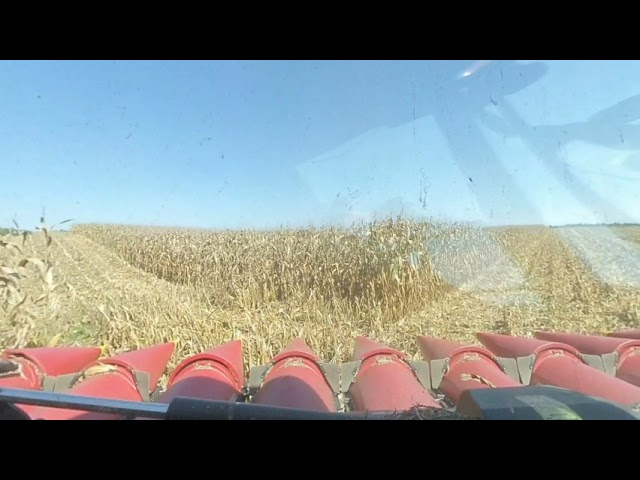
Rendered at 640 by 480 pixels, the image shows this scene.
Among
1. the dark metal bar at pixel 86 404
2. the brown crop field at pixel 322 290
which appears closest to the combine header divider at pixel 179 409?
the dark metal bar at pixel 86 404

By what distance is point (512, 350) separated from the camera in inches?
108

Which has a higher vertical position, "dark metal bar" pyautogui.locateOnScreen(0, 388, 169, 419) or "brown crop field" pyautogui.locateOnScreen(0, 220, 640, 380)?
"brown crop field" pyautogui.locateOnScreen(0, 220, 640, 380)

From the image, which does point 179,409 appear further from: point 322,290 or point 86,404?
point 322,290

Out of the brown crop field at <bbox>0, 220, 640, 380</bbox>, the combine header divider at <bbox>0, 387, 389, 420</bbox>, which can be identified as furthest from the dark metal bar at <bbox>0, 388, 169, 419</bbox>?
the brown crop field at <bbox>0, 220, 640, 380</bbox>

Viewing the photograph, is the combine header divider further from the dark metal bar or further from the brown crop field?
the brown crop field

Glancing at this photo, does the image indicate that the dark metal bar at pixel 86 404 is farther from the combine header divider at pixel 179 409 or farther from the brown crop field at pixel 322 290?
the brown crop field at pixel 322 290

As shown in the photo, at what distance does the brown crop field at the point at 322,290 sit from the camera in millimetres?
4531

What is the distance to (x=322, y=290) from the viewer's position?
20.8 feet

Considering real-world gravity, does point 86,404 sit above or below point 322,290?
below

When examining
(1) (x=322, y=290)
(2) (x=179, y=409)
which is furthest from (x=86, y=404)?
(1) (x=322, y=290)

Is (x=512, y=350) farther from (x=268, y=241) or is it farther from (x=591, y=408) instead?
(x=268, y=241)

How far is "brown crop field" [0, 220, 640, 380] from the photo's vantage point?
178 inches
